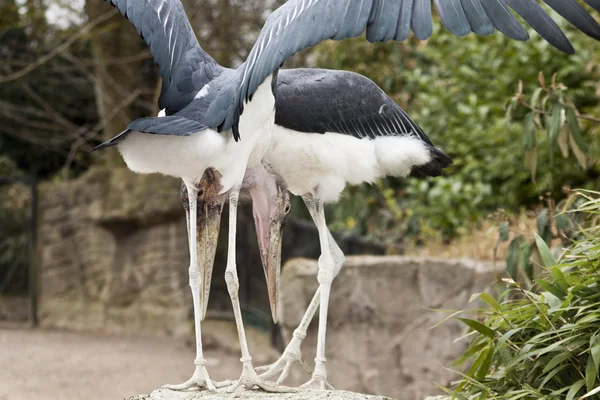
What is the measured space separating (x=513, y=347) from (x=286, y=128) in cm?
110

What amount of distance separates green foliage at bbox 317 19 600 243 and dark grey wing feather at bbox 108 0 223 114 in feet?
11.9

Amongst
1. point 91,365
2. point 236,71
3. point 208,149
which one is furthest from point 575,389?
point 91,365

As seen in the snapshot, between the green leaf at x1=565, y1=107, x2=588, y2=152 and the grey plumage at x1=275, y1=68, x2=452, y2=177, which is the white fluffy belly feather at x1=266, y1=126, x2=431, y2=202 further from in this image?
the green leaf at x1=565, y1=107, x2=588, y2=152

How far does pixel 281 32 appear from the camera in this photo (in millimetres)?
2436

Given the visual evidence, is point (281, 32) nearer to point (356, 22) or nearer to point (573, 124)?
point (356, 22)

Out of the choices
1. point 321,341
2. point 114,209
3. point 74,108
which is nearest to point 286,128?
point 321,341

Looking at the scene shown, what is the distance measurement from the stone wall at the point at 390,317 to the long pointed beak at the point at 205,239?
104 inches

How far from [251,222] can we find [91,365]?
2164 mm

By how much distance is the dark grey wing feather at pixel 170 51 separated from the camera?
2676 mm

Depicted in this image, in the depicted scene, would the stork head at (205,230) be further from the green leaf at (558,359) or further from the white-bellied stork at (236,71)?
the green leaf at (558,359)

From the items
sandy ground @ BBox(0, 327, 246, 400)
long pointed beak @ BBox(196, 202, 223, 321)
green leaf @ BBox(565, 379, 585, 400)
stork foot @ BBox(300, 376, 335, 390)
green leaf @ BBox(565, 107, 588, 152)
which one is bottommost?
sandy ground @ BBox(0, 327, 246, 400)

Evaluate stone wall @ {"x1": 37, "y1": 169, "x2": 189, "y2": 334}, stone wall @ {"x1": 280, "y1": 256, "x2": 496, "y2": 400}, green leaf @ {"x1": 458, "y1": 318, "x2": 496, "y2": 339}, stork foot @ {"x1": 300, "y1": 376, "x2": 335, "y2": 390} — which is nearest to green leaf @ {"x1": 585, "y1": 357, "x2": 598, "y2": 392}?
green leaf @ {"x1": 458, "y1": 318, "x2": 496, "y2": 339}

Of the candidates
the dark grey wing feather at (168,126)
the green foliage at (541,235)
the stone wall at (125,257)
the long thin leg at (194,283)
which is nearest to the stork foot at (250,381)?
the long thin leg at (194,283)

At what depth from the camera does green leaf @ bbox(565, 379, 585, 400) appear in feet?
8.09
